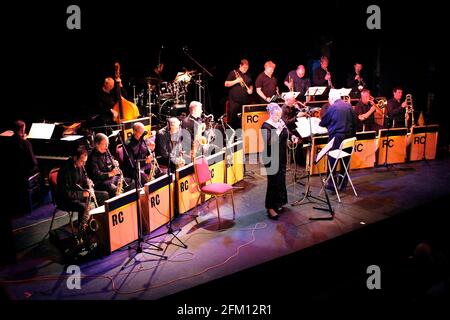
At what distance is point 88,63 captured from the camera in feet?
33.6

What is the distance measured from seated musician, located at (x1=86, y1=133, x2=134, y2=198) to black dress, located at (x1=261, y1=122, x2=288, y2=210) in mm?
2263

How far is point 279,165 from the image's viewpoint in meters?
7.01

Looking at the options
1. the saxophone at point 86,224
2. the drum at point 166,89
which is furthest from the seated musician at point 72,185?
the drum at point 166,89

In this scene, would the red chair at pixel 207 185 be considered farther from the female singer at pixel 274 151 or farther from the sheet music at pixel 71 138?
the sheet music at pixel 71 138

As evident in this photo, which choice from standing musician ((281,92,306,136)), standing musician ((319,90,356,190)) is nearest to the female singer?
standing musician ((281,92,306,136))

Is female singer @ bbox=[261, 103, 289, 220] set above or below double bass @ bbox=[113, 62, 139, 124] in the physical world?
below

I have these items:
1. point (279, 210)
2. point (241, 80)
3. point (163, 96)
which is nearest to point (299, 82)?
point (241, 80)

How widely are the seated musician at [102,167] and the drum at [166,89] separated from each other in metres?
5.28

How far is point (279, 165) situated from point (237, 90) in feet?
13.7

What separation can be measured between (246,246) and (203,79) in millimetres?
6970

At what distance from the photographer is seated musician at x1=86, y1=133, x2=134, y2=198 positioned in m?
6.74

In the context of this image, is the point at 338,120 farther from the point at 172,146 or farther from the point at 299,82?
the point at 299,82

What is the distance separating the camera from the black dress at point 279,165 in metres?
6.89

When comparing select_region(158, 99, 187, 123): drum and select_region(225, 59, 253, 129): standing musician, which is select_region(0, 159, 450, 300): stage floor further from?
select_region(158, 99, 187, 123): drum
